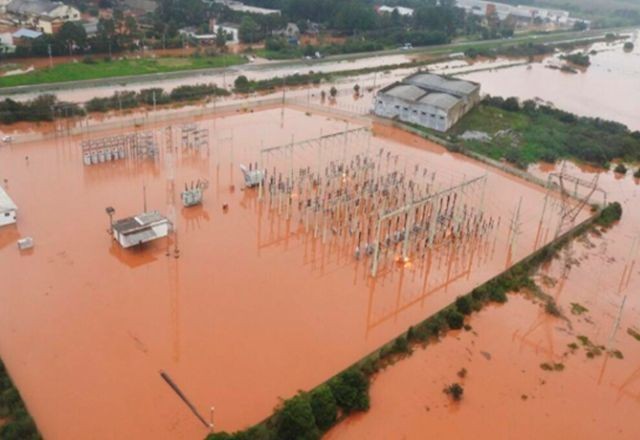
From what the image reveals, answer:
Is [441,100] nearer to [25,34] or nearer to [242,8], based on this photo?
[25,34]

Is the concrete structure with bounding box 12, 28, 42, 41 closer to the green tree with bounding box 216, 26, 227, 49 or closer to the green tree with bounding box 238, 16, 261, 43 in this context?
the green tree with bounding box 216, 26, 227, 49

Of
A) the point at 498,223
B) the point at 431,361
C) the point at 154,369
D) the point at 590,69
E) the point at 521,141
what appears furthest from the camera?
the point at 590,69

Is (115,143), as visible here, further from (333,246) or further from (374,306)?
(374,306)

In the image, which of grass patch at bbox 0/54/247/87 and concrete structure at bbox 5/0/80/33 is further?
concrete structure at bbox 5/0/80/33

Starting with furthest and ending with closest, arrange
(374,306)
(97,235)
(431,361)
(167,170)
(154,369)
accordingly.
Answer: (167,170)
(97,235)
(374,306)
(431,361)
(154,369)

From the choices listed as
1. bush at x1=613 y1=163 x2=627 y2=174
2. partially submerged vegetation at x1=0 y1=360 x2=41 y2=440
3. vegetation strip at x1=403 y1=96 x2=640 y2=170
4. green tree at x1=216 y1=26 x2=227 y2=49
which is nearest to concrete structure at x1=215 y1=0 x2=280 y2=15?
green tree at x1=216 y1=26 x2=227 y2=49

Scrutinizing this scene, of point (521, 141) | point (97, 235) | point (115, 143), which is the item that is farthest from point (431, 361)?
point (521, 141)

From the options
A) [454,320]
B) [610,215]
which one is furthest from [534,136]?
[454,320]

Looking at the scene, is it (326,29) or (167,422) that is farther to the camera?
(326,29)

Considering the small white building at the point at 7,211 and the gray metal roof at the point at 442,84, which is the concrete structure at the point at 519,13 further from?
the small white building at the point at 7,211
